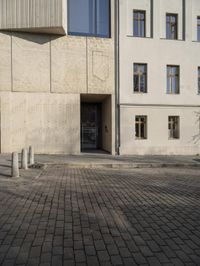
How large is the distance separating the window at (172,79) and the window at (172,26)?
7.27ft

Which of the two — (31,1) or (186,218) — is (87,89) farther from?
(186,218)

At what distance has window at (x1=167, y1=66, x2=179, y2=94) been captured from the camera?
53.6 ft

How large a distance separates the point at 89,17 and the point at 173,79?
7235mm

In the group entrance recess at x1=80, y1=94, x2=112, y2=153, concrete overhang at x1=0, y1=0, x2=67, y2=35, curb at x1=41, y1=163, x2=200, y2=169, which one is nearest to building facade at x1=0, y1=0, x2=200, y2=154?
concrete overhang at x1=0, y1=0, x2=67, y2=35

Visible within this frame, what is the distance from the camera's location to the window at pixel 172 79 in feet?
53.6

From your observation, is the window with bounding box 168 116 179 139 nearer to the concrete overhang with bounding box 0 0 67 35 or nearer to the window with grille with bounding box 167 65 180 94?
the window with grille with bounding box 167 65 180 94

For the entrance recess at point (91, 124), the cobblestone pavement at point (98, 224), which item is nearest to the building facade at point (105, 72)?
the entrance recess at point (91, 124)

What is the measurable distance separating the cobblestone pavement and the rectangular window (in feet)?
32.5

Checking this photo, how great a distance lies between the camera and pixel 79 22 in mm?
14922

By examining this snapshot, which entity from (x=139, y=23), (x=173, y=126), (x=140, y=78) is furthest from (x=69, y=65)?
(x=173, y=126)

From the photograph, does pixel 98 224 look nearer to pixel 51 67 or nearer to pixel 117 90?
pixel 117 90

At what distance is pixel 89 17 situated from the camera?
15086 millimetres

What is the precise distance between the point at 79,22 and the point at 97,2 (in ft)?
6.38

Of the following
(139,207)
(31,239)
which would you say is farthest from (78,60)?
(31,239)
